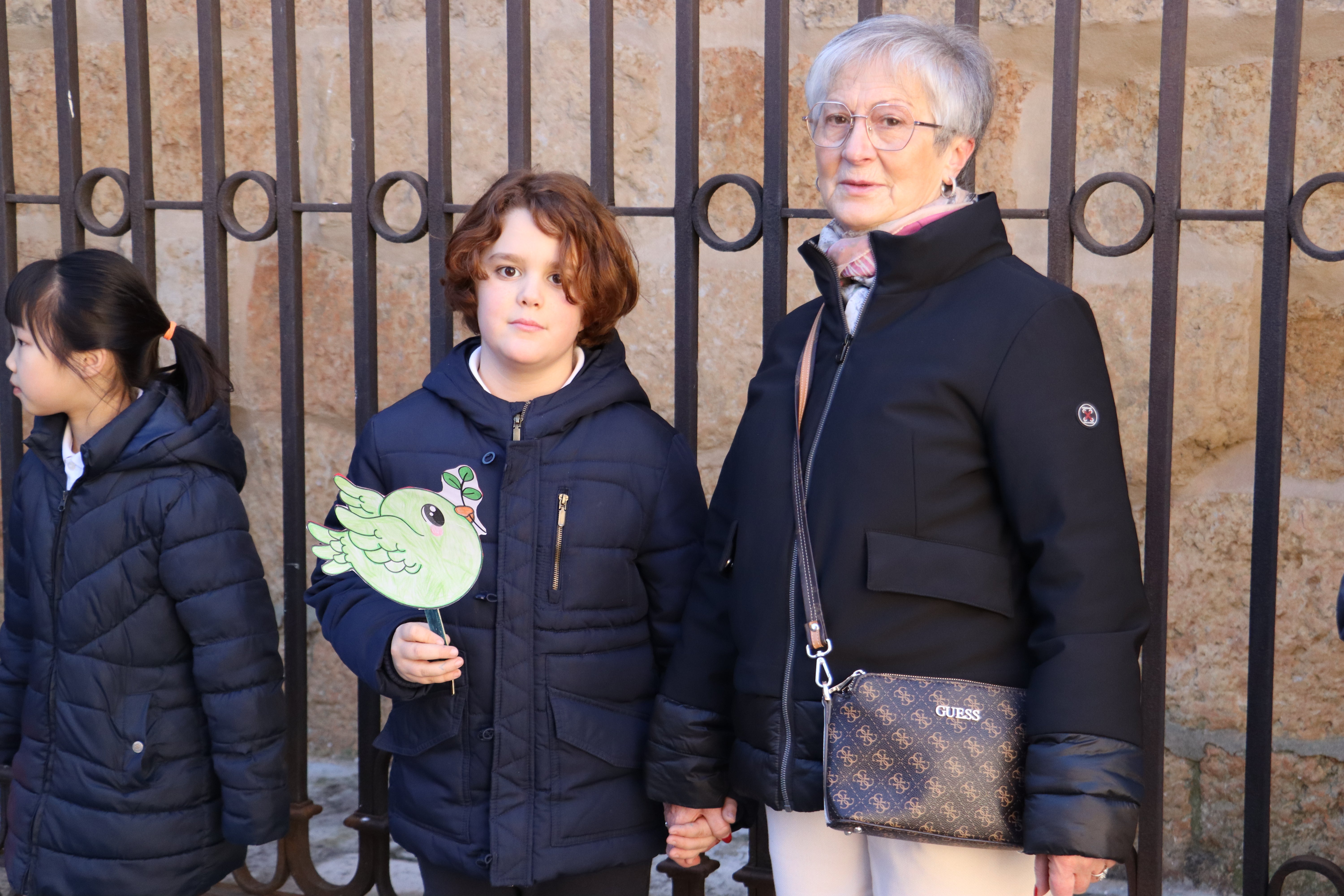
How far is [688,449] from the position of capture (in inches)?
85.0

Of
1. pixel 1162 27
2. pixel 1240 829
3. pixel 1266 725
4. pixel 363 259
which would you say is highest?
pixel 1162 27

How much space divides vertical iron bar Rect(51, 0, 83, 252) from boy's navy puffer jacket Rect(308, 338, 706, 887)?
96 centimetres

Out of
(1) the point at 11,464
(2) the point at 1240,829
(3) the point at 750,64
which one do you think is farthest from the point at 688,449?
(1) the point at 11,464

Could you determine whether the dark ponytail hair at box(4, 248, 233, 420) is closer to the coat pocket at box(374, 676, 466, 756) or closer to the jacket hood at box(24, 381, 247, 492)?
the jacket hood at box(24, 381, 247, 492)

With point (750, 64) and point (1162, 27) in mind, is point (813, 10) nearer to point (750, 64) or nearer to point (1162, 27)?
point (750, 64)

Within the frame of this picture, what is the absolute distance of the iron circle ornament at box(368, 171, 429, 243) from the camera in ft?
7.62

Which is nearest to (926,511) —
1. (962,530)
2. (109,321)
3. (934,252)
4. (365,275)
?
(962,530)

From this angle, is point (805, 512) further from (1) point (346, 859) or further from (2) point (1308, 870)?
(1) point (346, 859)

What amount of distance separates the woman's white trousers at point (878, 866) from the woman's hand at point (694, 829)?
0.11 m

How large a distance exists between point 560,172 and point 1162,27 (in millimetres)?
901

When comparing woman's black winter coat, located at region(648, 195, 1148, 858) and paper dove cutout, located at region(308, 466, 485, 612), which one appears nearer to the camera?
woman's black winter coat, located at region(648, 195, 1148, 858)

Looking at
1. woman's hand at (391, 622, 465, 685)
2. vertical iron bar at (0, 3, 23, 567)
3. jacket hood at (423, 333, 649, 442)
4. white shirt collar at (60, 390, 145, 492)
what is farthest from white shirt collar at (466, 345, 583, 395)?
vertical iron bar at (0, 3, 23, 567)

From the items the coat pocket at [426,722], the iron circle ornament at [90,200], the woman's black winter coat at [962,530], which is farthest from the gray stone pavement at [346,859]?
the iron circle ornament at [90,200]

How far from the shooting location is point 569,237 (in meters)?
2.03
